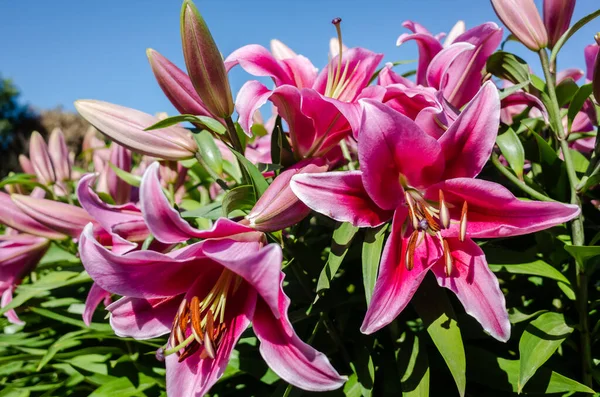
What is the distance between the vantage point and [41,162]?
50.0 inches

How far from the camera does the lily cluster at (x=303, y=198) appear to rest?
51 cm

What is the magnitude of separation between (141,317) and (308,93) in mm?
353

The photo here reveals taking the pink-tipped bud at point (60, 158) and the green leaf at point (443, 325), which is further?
the pink-tipped bud at point (60, 158)

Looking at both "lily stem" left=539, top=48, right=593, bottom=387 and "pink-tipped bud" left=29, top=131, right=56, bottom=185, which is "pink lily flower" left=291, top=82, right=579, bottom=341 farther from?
"pink-tipped bud" left=29, top=131, right=56, bottom=185

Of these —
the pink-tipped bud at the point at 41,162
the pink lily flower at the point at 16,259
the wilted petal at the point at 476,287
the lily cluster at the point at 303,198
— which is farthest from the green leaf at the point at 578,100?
the pink-tipped bud at the point at 41,162

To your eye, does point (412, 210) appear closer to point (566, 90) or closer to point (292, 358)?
point (292, 358)

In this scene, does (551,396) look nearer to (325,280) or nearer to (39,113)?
(325,280)

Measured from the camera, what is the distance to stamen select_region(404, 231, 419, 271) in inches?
20.5

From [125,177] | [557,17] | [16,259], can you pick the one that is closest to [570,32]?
[557,17]

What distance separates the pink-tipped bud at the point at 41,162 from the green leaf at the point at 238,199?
86cm

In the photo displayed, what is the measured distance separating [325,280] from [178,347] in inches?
7.0

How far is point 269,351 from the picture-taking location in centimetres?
51

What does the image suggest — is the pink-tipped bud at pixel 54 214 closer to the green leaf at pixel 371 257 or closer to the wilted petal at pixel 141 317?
the wilted petal at pixel 141 317

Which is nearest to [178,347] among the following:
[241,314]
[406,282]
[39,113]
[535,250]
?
[241,314]
